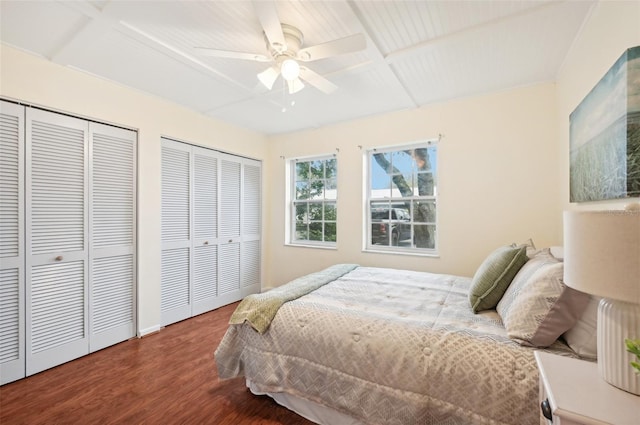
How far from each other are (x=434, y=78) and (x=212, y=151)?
107 inches

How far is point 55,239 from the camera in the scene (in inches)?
89.2

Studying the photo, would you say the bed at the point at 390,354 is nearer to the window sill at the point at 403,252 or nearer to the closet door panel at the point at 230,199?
the window sill at the point at 403,252

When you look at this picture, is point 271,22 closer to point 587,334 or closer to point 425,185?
point 587,334

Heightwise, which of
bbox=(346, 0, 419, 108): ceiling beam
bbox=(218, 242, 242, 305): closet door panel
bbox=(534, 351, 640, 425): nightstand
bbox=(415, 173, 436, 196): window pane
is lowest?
bbox=(218, 242, 242, 305): closet door panel

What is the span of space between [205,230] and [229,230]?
1.23 ft

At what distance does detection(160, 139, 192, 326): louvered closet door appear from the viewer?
3055 millimetres

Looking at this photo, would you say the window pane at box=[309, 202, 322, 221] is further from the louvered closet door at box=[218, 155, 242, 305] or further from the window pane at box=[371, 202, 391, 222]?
the louvered closet door at box=[218, 155, 242, 305]

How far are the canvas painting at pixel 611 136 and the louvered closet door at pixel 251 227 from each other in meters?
3.59

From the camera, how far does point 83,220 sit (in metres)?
2.43

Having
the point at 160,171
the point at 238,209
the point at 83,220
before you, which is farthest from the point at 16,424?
the point at 238,209

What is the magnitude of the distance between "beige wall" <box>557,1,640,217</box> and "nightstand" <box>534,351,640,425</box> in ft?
2.98

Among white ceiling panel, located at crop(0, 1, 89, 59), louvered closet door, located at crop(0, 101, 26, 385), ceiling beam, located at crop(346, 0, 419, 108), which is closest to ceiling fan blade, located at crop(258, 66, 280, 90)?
ceiling beam, located at crop(346, 0, 419, 108)

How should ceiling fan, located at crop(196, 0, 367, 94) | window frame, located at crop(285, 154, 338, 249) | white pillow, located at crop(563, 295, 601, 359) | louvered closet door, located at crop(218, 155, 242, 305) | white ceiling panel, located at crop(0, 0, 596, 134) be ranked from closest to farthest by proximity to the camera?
white pillow, located at crop(563, 295, 601, 359) < ceiling fan, located at crop(196, 0, 367, 94) < white ceiling panel, located at crop(0, 0, 596, 134) < louvered closet door, located at crop(218, 155, 242, 305) < window frame, located at crop(285, 154, 338, 249)

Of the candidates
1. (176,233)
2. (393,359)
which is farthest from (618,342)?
(176,233)
